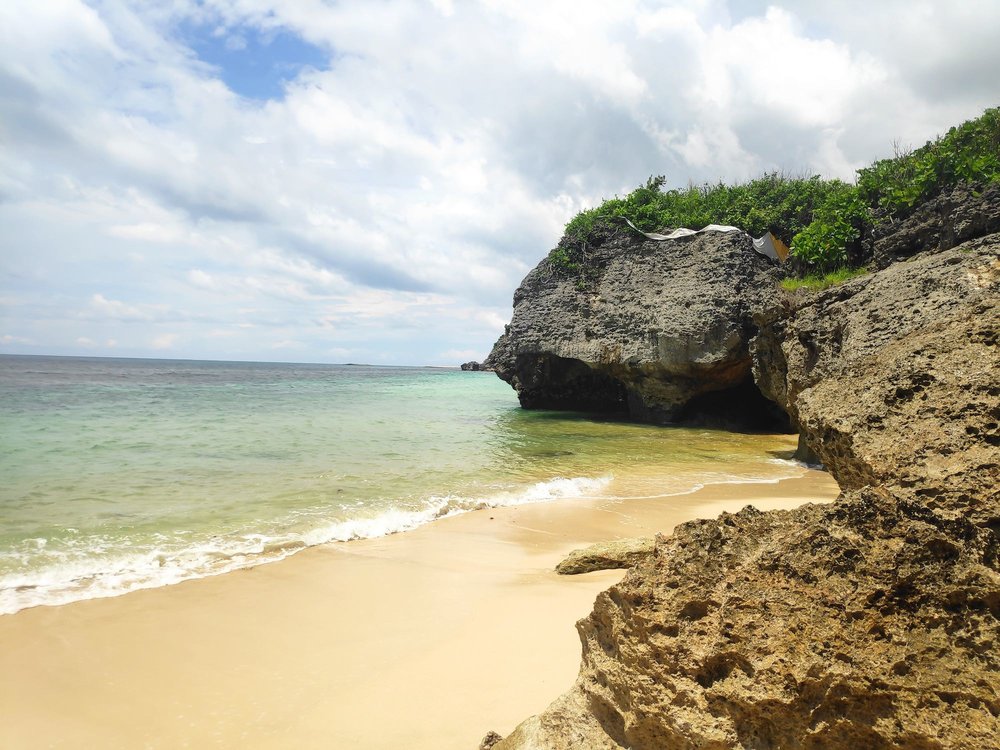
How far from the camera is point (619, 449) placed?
14086mm

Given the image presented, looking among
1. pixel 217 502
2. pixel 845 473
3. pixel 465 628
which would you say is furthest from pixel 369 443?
pixel 845 473

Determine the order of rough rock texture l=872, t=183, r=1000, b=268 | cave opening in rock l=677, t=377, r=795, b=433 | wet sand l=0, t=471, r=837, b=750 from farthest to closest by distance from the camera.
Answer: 1. cave opening in rock l=677, t=377, r=795, b=433
2. rough rock texture l=872, t=183, r=1000, b=268
3. wet sand l=0, t=471, r=837, b=750

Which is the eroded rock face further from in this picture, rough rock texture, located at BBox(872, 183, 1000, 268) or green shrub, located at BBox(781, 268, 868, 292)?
green shrub, located at BBox(781, 268, 868, 292)

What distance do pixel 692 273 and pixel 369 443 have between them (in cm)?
1263

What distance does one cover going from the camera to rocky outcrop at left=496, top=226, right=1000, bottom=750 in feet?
5.50

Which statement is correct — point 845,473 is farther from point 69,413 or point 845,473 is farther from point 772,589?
point 69,413

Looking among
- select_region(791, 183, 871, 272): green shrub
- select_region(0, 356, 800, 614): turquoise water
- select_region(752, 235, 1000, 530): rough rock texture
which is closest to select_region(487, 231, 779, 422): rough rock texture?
select_region(791, 183, 871, 272): green shrub

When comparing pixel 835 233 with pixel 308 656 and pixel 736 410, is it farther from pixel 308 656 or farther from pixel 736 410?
pixel 308 656

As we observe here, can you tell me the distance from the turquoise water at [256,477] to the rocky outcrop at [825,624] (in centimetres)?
476

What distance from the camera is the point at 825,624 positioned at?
1820 millimetres

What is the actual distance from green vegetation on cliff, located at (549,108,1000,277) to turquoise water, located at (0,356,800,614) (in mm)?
6077

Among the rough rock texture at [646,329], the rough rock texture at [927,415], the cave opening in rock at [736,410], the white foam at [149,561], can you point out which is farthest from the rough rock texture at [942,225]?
the white foam at [149,561]

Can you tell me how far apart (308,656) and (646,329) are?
699 inches

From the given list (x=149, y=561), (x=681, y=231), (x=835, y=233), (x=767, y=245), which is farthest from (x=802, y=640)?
(x=681, y=231)
